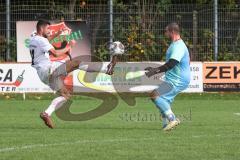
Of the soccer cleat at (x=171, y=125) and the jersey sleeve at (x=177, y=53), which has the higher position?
the jersey sleeve at (x=177, y=53)

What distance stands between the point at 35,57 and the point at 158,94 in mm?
2490

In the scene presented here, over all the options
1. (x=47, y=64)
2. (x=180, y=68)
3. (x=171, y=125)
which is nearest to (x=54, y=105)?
(x=47, y=64)

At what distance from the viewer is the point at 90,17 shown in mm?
28609

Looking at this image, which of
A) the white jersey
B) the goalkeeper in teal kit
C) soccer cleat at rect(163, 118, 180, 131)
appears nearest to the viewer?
soccer cleat at rect(163, 118, 180, 131)

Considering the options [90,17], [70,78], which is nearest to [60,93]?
[70,78]

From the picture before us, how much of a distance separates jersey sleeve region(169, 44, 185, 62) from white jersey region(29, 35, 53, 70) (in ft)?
7.65

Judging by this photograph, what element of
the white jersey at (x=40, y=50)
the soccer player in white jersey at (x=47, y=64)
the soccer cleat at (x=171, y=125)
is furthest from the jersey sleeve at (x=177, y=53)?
the white jersey at (x=40, y=50)

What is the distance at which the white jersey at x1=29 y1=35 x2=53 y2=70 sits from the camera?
14797 mm

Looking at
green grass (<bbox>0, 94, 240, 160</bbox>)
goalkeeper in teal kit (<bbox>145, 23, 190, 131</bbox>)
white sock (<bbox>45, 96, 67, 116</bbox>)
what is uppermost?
goalkeeper in teal kit (<bbox>145, 23, 190, 131</bbox>)

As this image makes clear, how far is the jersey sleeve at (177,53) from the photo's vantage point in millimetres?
14094

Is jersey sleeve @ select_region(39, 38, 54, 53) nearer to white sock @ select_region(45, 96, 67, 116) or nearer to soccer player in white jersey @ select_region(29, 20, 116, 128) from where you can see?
soccer player in white jersey @ select_region(29, 20, 116, 128)

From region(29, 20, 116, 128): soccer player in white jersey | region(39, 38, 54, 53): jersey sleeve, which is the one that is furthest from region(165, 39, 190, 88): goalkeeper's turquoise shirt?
region(39, 38, 54, 53): jersey sleeve

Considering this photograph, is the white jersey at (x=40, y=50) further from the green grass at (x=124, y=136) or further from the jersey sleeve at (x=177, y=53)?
the jersey sleeve at (x=177, y=53)

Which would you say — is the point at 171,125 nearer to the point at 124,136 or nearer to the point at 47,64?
the point at 124,136
